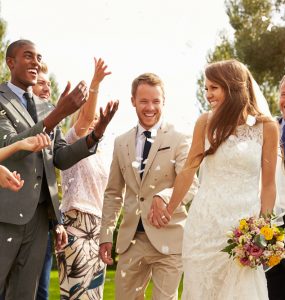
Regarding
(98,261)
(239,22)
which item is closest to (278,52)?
(239,22)

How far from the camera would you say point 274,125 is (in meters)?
5.80

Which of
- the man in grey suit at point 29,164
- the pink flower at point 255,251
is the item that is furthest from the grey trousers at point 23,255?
the pink flower at point 255,251

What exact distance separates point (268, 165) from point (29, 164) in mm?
1705

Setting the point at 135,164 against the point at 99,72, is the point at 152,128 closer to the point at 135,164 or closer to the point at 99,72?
the point at 135,164

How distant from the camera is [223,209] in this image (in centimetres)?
579

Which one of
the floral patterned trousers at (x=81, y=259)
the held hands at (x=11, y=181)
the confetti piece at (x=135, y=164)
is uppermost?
the confetti piece at (x=135, y=164)

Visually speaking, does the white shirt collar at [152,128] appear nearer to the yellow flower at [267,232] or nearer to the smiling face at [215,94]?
the smiling face at [215,94]

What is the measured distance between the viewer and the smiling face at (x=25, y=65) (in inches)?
252

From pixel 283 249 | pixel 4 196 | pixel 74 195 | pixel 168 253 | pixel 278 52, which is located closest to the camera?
pixel 283 249

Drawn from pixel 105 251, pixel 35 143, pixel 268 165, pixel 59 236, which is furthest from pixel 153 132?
pixel 35 143

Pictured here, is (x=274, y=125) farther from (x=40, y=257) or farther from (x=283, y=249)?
(x=40, y=257)

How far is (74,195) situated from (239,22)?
982 inches

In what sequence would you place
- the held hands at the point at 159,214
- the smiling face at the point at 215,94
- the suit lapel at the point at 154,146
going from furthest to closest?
the suit lapel at the point at 154,146, the held hands at the point at 159,214, the smiling face at the point at 215,94

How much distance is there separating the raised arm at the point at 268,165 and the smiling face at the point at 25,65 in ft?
5.89
